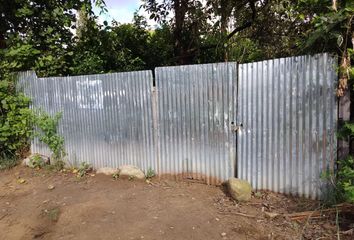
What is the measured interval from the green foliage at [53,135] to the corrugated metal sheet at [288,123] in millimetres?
4097

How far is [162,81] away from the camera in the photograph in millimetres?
5648

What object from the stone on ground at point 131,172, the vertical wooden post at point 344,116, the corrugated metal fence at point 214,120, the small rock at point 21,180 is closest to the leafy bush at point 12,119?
the corrugated metal fence at point 214,120

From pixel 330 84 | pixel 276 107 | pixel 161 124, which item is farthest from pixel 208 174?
pixel 330 84

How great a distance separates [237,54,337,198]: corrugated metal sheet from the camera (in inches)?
165

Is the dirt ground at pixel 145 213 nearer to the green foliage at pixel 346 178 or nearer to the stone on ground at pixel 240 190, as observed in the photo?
the stone on ground at pixel 240 190

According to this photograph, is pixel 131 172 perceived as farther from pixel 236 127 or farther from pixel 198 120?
pixel 236 127

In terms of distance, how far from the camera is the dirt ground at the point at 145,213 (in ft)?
12.9

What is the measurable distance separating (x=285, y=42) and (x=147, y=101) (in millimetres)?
5135

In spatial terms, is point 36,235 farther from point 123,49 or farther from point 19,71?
point 123,49

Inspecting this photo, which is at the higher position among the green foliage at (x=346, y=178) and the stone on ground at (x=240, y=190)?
the green foliage at (x=346, y=178)

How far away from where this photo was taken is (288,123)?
4484 millimetres

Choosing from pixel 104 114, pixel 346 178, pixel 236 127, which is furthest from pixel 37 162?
pixel 346 178

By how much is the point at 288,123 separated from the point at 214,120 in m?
1.15

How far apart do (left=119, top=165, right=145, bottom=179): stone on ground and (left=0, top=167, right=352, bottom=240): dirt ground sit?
0.44ft
